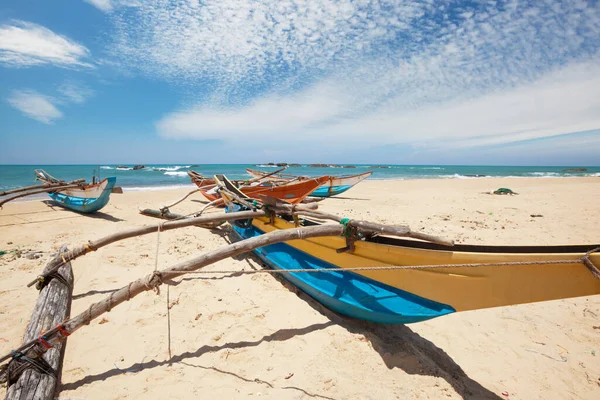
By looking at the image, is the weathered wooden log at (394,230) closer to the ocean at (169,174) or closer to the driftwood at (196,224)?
the driftwood at (196,224)

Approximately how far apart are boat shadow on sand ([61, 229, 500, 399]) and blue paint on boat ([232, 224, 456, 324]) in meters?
0.22

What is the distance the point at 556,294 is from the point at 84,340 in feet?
14.0

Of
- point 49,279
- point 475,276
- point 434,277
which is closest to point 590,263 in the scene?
point 475,276

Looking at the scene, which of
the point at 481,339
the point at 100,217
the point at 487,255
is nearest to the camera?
the point at 487,255

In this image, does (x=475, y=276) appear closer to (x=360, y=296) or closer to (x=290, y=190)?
(x=360, y=296)

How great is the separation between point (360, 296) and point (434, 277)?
77 centimetres

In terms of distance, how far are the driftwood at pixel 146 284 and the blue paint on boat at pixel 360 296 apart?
0.49 m

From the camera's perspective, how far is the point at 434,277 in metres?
2.36

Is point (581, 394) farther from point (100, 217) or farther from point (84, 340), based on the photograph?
point (100, 217)

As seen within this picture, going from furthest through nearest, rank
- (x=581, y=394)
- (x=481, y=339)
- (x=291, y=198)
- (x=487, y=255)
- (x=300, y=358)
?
(x=291, y=198) < (x=481, y=339) < (x=300, y=358) < (x=581, y=394) < (x=487, y=255)

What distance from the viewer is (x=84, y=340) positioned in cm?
275

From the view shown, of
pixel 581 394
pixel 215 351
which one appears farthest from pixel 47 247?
pixel 581 394

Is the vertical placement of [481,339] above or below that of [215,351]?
below

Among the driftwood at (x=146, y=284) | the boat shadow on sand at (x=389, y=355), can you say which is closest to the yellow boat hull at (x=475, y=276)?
the driftwood at (x=146, y=284)
